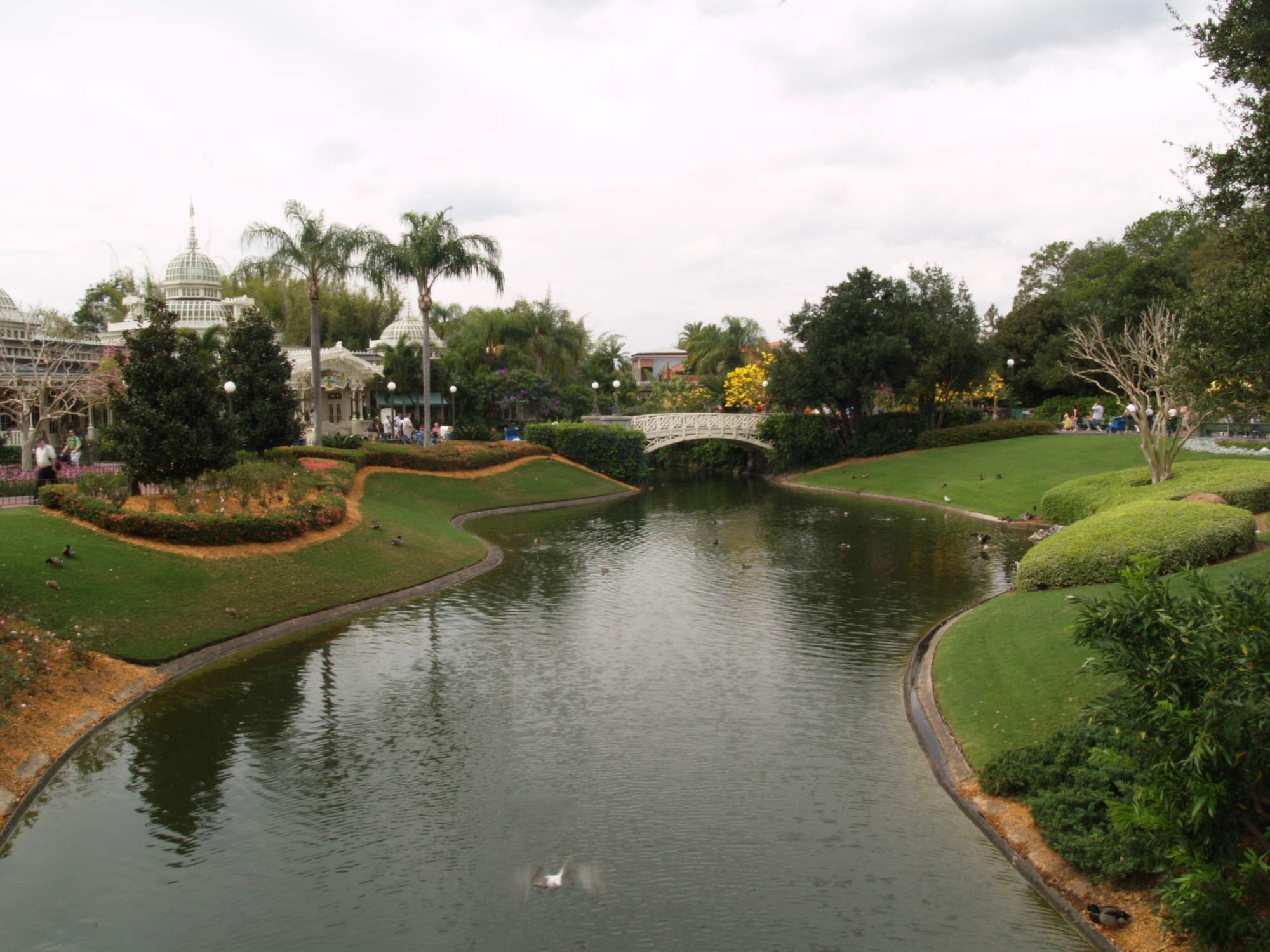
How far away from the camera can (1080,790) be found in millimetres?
9414

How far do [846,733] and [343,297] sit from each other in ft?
233

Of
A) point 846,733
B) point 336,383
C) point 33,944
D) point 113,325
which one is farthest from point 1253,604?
point 113,325

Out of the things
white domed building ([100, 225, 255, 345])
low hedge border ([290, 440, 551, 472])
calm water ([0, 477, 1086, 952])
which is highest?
white domed building ([100, 225, 255, 345])

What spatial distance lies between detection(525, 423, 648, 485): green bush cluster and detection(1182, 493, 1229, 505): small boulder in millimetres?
33208

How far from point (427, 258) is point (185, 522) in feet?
78.2

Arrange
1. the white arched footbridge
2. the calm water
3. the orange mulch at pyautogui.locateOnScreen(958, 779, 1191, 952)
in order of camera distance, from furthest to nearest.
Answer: the white arched footbridge → the calm water → the orange mulch at pyautogui.locateOnScreen(958, 779, 1191, 952)

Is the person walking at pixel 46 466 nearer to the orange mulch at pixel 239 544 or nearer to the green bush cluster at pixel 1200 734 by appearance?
the orange mulch at pixel 239 544

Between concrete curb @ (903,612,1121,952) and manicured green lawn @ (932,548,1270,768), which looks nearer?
concrete curb @ (903,612,1121,952)

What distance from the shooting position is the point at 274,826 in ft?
34.4

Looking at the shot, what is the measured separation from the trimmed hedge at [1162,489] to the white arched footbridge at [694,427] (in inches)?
1063

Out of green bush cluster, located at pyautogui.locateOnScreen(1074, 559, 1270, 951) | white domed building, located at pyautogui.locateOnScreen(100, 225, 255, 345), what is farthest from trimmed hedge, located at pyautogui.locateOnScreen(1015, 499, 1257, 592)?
white domed building, located at pyautogui.locateOnScreen(100, 225, 255, 345)

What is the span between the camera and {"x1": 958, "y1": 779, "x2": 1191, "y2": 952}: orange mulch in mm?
7973

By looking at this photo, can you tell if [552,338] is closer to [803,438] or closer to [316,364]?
[803,438]

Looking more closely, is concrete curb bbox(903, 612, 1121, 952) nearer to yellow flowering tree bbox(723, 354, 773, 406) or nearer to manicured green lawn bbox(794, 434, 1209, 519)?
manicured green lawn bbox(794, 434, 1209, 519)
